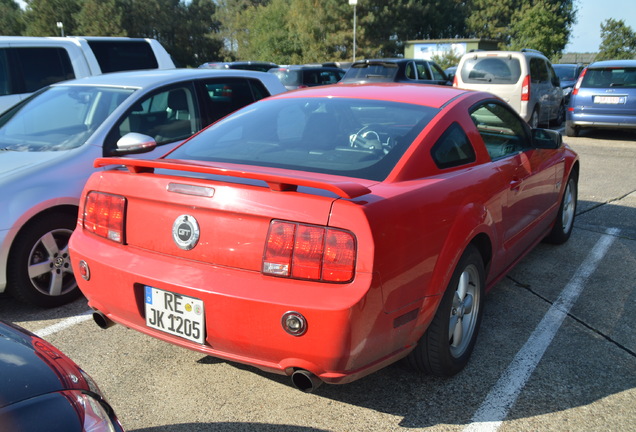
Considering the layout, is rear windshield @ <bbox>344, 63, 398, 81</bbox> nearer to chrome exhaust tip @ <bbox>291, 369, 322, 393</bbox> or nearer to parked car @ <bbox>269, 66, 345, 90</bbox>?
parked car @ <bbox>269, 66, 345, 90</bbox>

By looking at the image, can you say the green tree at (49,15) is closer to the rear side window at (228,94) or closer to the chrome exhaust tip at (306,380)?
the rear side window at (228,94)

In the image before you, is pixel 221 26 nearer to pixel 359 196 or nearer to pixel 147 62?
pixel 147 62

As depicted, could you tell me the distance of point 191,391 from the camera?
3.07 metres

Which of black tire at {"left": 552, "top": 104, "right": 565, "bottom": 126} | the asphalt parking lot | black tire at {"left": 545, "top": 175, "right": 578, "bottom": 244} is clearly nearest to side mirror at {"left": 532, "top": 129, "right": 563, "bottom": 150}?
black tire at {"left": 545, "top": 175, "right": 578, "bottom": 244}

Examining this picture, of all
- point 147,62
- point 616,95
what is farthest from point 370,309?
point 616,95

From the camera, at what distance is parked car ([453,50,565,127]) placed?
12.6 m

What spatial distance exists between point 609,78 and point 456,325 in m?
11.1

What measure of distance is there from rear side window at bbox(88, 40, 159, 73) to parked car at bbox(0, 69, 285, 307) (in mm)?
3179

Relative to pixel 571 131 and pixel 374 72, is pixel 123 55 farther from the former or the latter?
pixel 571 131

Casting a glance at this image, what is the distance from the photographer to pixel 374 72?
1533cm

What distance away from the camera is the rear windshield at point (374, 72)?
15.2 m

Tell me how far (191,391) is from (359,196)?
4.53 feet

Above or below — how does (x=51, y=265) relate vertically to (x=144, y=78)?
below

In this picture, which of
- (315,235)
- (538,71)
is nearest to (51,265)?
(315,235)
